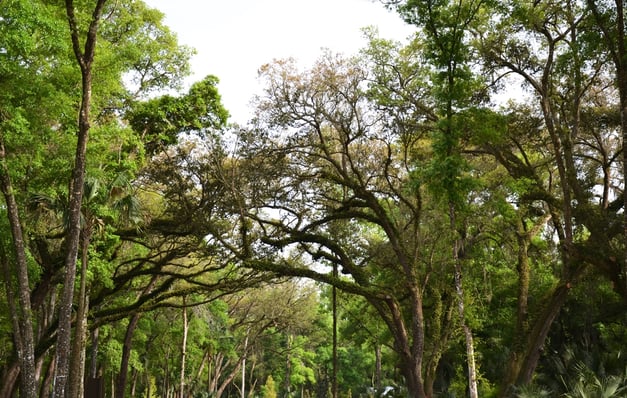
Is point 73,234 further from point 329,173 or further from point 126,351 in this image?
point 126,351

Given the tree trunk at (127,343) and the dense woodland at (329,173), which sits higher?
the dense woodland at (329,173)

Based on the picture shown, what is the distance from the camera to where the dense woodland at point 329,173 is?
41.0ft

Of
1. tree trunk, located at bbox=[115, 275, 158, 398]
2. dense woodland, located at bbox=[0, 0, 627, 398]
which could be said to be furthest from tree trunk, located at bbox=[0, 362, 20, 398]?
tree trunk, located at bbox=[115, 275, 158, 398]

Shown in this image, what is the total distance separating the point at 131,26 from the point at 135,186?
15.0 feet

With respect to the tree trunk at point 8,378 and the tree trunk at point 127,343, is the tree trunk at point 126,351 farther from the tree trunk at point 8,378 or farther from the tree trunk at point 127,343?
the tree trunk at point 8,378

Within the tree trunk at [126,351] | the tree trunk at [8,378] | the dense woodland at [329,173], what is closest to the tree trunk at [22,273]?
Answer: the dense woodland at [329,173]

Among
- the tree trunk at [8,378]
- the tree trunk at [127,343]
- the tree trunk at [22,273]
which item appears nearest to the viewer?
the tree trunk at [22,273]

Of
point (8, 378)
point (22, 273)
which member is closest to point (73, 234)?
point (22, 273)

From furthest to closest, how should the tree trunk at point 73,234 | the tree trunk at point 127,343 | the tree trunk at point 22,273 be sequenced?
the tree trunk at point 127,343 → the tree trunk at point 22,273 → the tree trunk at point 73,234

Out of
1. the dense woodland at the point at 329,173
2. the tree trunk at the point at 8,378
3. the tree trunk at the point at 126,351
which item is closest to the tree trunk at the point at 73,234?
the dense woodland at the point at 329,173

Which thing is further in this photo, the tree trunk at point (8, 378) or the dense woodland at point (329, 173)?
the tree trunk at point (8, 378)

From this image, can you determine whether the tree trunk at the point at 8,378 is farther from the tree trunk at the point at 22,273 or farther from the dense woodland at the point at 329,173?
the tree trunk at the point at 22,273

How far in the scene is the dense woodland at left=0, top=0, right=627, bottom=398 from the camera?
12508mm

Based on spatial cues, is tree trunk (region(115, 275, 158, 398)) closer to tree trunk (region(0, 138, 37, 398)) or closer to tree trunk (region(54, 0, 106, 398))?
tree trunk (region(0, 138, 37, 398))
